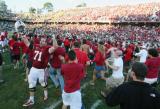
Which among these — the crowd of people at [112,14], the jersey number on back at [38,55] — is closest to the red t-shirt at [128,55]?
the jersey number on back at [38,55]

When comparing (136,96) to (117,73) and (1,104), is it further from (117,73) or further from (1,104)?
(1,104)

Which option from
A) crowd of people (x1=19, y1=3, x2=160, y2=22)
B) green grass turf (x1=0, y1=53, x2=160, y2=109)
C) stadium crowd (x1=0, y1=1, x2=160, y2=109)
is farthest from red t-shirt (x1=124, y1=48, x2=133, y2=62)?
crowd of people (x1=19, y1=3, x2=160, y2=22)

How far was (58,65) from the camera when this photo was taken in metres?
10.7

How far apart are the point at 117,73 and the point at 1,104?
3.45m

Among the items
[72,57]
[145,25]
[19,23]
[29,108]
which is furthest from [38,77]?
[145,25]

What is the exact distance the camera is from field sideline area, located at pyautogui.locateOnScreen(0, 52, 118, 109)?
984cm

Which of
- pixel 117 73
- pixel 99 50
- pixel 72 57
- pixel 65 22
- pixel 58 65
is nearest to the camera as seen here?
pixel 72 57

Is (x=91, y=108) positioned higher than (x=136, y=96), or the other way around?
(x=136, y=96)

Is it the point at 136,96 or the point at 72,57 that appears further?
the point at 72,57

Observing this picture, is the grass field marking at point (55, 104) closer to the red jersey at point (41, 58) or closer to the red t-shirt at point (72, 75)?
the red jersey at point (41, 58)

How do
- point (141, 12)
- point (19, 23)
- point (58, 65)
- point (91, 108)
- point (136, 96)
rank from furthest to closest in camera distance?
point (141, 12) < point (19, 23) < point (58, 65) < point (91, 108) < point (136, 96)

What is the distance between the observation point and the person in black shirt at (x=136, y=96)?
4.10m

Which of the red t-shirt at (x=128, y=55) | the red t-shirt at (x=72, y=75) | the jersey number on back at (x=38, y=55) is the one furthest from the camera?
the red t-shirt at (x=128, y=55)

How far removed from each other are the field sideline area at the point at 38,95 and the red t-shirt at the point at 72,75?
2.39 m
